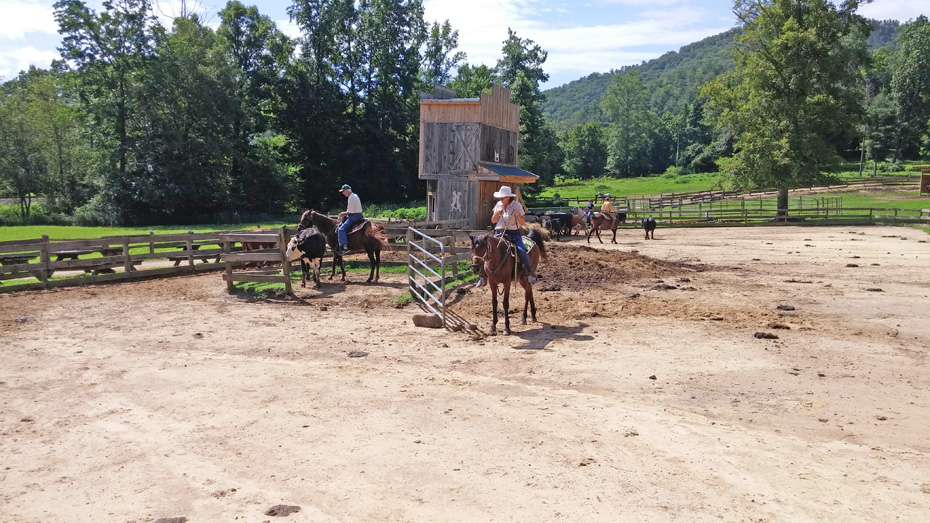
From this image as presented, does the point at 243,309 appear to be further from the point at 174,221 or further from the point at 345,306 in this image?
the point at 174,221

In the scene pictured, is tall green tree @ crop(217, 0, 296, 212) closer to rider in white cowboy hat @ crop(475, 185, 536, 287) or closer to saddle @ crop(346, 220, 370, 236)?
saddle @ crop(346, 220, 370, 236)

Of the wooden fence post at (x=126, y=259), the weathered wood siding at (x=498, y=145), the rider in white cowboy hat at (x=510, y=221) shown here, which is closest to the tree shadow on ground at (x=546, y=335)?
the rider in white cowboy hat at (x=510, y=221)

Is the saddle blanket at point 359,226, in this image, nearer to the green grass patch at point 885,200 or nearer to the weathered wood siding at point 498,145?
the weathered wood siding at point 498,145

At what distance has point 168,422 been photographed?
281 inches

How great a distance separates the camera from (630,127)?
352ft

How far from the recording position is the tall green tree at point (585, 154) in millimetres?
110375

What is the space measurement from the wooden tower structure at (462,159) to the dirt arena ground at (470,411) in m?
17.4

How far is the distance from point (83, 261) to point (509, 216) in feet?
43.0

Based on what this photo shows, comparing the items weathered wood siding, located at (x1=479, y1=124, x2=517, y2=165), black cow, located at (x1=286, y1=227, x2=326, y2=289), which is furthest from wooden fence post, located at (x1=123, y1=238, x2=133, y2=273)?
weathered wood siding, located at (x1=479, y1=124, x2=517, y2=165)

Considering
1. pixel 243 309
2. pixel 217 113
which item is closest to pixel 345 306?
pixel 243 309

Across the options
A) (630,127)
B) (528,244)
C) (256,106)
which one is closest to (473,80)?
(256,106)

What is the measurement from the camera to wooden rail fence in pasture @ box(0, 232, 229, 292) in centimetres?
1658

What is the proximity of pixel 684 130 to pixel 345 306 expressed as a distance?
106055 millimetres

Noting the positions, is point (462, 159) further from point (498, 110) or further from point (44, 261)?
point (44, 261)
